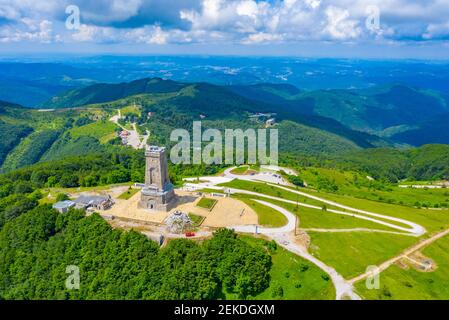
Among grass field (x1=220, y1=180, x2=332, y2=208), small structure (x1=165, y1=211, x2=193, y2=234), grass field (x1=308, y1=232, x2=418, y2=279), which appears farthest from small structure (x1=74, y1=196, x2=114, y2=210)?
grass field (x1=308, y1=232, x2=418, y2=279)

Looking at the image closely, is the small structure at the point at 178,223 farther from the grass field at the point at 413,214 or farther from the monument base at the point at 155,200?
the grass field at the point at 413,214

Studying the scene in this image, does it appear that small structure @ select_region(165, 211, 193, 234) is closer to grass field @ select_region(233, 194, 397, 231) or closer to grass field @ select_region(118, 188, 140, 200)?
grass field @ select_region(118, 188, 140, 200)

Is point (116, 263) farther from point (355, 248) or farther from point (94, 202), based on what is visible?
point (355, 248)

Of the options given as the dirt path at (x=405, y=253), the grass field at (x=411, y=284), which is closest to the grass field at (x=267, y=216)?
the dirt path at (x=405, y=253)

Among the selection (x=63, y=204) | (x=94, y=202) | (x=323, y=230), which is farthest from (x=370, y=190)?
(x=63, y=204)

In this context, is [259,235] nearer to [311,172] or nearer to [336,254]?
[336,254]

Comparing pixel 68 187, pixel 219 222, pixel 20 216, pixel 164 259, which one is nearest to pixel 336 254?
pixel 219 222
